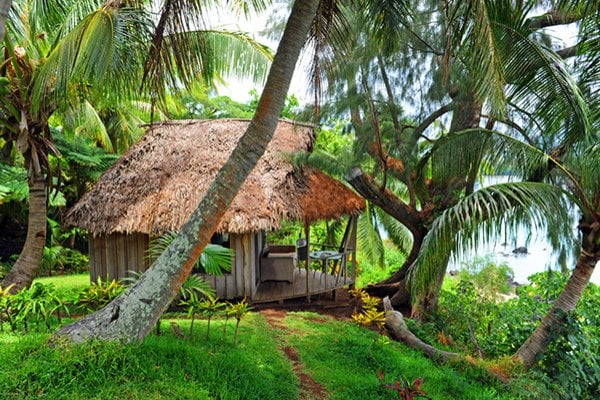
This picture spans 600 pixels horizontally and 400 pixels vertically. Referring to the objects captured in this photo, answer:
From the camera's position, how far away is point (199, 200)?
22.6 ft

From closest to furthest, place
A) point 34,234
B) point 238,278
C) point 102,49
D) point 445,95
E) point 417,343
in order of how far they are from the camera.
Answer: point 102,49
point 417,343
point 34,234
point 445,95
point 238,278

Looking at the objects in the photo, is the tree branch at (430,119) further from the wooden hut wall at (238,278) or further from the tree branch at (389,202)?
the wooden hut wall at (238,278)

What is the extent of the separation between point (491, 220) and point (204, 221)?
2.97 m

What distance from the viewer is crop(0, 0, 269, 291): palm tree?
4355 millimetres

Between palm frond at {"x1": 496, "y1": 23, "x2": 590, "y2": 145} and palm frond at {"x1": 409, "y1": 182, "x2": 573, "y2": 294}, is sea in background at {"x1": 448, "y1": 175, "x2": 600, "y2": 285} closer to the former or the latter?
palm frond at {"x1": 409, "y1": 182, "x2": 573, "y2": 294}

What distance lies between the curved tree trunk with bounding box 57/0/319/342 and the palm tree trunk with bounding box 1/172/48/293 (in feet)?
12.4

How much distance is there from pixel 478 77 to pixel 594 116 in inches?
81.9

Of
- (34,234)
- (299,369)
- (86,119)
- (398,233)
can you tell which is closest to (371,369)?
(299,369)

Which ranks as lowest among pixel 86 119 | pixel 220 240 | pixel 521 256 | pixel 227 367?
pixel 521 256

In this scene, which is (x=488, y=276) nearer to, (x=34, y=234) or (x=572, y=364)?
(x=572, y=364)

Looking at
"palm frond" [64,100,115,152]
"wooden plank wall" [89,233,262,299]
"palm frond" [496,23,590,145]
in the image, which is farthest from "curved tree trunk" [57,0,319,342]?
"palm frond" [64,100,115,152]

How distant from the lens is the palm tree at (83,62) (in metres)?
4.36

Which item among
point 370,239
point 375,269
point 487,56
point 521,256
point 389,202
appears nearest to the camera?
point 487,56

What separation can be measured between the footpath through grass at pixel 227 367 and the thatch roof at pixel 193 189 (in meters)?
1.90
